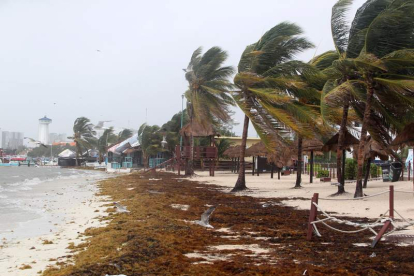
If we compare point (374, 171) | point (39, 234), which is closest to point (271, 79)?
point (39, 234)

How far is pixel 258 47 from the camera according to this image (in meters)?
18.2

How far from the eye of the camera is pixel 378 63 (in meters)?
12.0

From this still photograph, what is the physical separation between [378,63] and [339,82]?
9.27 feet

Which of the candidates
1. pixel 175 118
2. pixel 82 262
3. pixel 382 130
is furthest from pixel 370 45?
pixel 175 118

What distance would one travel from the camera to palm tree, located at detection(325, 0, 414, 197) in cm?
1211

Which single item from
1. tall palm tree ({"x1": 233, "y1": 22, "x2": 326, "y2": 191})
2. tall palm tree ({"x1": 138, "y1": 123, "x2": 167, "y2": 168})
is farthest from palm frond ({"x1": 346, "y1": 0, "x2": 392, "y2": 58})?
tall palm tree ({"x1": 138, "y1": 123, "x2": 167, "y2": 168})

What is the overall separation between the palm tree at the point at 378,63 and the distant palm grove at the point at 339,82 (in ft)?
0.08

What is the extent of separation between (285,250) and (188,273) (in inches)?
74.1

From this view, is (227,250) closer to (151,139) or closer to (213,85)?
(213,85)

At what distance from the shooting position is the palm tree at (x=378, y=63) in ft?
39.7

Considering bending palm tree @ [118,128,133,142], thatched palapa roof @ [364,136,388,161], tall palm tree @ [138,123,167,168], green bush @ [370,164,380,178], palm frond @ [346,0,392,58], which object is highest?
bending palm tree @ [118,128,133,142]

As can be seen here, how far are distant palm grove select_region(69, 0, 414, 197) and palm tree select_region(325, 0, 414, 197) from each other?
0.02 metres

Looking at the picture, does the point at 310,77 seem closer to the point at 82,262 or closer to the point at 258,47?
the point at 258,47

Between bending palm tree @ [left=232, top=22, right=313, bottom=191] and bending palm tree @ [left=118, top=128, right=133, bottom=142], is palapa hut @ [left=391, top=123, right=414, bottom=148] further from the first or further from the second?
bending palm tree @ [left=118, top=128, right=133, bottom=142]
